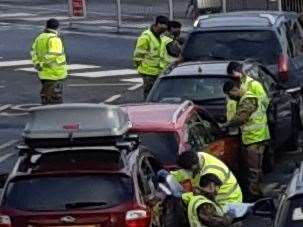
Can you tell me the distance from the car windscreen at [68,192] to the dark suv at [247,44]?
806cm

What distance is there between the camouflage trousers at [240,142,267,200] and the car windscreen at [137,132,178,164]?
6.36 ft

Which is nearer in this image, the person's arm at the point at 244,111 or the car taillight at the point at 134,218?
the car taillight at the point at 134,218

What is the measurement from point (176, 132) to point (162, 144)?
19 centimetres

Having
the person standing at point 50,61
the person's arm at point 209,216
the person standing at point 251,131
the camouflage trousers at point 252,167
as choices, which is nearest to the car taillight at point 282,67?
the person standing at point 50,61

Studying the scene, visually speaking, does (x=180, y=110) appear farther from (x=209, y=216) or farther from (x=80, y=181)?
(x=80, y=181)

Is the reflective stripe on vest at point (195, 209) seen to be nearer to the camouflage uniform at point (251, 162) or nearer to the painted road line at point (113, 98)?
the camouflage uniform at point (251, 162)

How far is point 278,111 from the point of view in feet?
55.3

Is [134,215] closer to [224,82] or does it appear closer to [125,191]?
[125,191]

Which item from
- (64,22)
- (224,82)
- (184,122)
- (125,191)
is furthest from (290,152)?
(64,22)

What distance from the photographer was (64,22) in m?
36.3

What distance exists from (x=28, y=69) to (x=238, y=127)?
1330 centimetres

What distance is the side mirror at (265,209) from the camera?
1008 cm

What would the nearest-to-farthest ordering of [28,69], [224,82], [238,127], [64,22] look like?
[238,127] < [224,82] < [28,69] < [64,22]

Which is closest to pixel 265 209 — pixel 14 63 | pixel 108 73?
pixel 108 73
